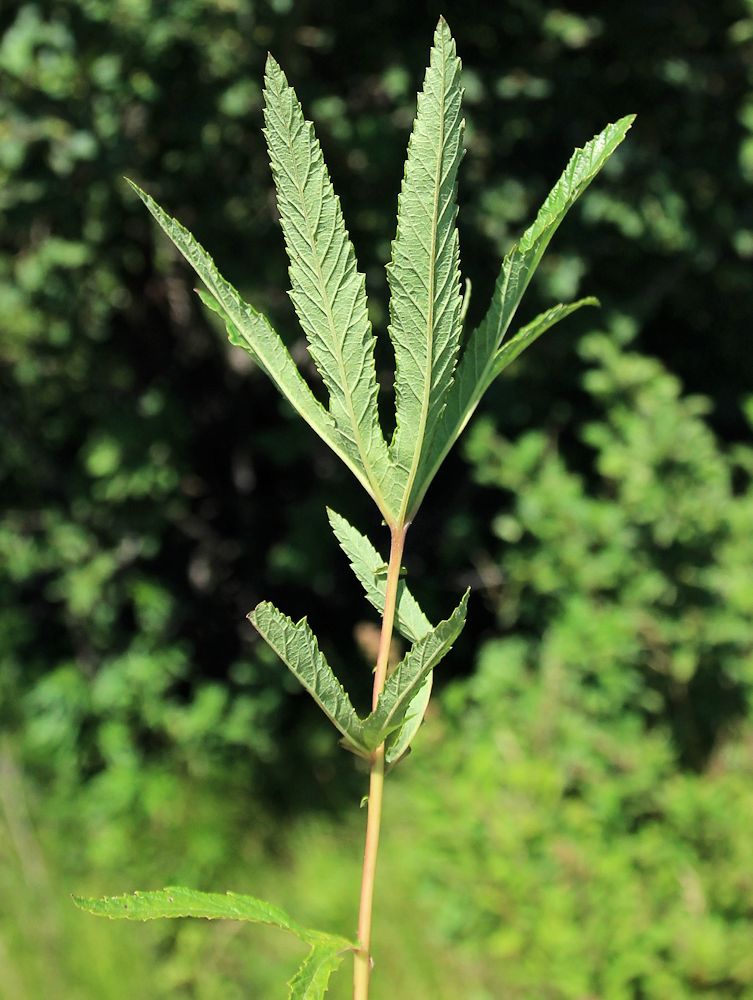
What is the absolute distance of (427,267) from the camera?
1.78 feet

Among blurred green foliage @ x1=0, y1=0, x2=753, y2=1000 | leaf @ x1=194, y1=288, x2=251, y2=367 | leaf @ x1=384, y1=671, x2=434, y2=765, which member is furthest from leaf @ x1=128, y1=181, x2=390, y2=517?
blurred green foliage @ x1=0, y1=0, x2=753, y2=1000

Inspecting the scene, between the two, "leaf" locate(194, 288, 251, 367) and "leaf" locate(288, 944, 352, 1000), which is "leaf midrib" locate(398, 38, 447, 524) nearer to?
"leaf" locate(194, 288, 251, 367)

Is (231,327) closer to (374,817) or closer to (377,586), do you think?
(377,586)

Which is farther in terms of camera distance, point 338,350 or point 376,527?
point 376,527

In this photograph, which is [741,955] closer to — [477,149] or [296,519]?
[296,519]

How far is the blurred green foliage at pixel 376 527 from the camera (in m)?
2.61

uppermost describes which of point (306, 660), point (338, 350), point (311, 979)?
point (338, 350)

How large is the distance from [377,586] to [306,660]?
8cm

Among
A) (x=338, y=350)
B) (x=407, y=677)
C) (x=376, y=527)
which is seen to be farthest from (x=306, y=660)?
(x=376, y=527)

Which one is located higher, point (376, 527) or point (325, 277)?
point (325, 277)

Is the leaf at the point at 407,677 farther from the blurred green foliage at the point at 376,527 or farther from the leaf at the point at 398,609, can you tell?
the blurred green foliage at the point at 376,527

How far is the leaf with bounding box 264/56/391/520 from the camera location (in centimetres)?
53

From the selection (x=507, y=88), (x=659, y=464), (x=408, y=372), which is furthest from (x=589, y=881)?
(x=408, y=372)

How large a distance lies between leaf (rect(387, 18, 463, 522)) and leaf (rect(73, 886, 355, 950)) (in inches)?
9.3
